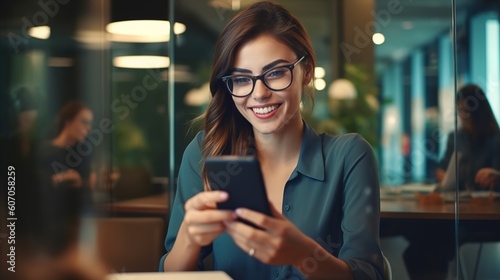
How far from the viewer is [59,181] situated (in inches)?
108

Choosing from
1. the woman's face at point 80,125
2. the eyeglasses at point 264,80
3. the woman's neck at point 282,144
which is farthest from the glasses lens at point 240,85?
the woman's face at point 80,125

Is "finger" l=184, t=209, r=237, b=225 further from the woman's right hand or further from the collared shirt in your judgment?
the collared shirt

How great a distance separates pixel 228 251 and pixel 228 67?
0.42 metres

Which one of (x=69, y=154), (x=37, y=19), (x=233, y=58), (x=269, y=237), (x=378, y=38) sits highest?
(x=37, y=19)

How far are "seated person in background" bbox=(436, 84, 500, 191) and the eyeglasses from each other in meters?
1.42

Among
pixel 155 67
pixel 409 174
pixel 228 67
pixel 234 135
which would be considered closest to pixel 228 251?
pixel 234 135

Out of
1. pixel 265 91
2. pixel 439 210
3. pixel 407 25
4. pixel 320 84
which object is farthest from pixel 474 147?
pixel 265 91

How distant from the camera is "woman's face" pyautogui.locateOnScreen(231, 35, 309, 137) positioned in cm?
143

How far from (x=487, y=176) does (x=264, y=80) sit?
1.63 metres

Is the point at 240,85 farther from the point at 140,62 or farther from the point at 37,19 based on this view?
the point at 37,19

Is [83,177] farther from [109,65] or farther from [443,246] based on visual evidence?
[443,246]

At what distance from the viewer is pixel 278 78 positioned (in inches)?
56.7

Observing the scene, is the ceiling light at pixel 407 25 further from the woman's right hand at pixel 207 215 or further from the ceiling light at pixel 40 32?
the woman's right hand at pixel 207 215

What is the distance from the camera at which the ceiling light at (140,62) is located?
286cm
